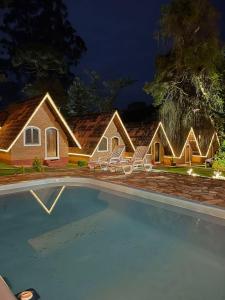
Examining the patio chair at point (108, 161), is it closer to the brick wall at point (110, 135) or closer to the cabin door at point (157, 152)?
the brick wall at point (110, 135)

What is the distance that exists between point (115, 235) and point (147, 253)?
145 cm

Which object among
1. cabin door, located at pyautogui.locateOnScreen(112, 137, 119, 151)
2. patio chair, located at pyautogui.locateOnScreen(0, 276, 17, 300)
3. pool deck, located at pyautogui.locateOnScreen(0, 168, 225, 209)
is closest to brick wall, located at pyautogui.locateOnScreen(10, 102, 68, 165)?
cabin door, located at pyautogui.locateOnScreen(112, 137, 119, 151)

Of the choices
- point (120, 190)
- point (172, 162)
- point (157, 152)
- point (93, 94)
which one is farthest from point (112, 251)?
point (93, 94)

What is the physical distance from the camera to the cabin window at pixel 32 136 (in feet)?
68.7

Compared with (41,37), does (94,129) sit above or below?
below

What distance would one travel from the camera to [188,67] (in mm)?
22484

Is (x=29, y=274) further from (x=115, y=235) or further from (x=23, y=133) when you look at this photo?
(x=23, y=133)

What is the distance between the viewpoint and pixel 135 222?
33.0ft

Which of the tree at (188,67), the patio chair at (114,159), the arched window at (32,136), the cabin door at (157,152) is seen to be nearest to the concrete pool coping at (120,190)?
the patio chair at (114,159)

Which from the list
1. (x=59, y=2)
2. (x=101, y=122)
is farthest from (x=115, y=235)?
(x=59, y=2)

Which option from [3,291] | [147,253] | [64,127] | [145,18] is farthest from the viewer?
[145,18]

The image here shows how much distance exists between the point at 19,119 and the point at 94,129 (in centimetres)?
596

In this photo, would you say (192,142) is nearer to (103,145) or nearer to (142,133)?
(142,133)

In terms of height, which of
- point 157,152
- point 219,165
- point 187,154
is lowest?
point 219,165
